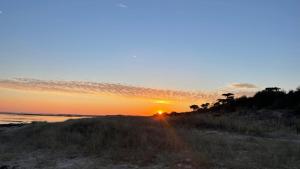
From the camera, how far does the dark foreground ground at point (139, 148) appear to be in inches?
610

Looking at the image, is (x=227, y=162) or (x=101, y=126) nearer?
(x=227, y=162)

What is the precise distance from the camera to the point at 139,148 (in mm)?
17844

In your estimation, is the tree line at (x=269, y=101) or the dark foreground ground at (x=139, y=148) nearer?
the dark foreground ground at (x=139, y=148)

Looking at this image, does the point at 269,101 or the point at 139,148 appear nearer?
the point at 139,148

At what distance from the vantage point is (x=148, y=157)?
53.1 feet

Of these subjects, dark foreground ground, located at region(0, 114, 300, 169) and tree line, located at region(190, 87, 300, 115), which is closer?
dark foreground ground, located at region(0, 114, 300, 169)

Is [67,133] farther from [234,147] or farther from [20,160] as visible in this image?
[234,147]

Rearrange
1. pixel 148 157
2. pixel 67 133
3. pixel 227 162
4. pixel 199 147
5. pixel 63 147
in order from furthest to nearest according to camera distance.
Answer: pixel 67 133
pixel 63 147
pixel 199 147
pixel 148 157
pixel 227 162

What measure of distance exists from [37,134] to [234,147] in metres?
12.0

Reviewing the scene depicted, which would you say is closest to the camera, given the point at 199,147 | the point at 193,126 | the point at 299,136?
the point at 199,147

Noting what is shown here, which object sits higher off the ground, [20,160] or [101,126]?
[101,126]

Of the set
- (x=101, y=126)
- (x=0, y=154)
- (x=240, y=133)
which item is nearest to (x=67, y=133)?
(x=101, y=126)

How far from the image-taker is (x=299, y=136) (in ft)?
79.7

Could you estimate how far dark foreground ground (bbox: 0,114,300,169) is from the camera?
15.5m
